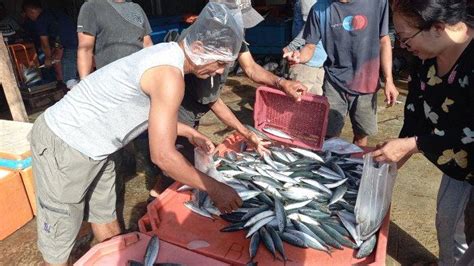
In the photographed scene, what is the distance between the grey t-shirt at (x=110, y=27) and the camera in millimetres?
3982

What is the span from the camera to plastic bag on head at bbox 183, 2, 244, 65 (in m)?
2.17

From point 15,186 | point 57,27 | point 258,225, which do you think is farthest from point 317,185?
point 57,27

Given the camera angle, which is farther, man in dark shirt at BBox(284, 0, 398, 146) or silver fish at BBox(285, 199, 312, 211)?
man in dark shirt at BBox(284, 0, 398, 146)

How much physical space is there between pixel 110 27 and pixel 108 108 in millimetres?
2107

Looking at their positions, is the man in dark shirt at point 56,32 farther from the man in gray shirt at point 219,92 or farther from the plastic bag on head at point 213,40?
the plastic bag on head at point 213,40

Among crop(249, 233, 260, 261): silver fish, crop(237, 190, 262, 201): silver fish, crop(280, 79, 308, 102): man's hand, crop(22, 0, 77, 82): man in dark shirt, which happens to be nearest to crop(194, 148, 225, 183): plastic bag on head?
crop(237, 190, 262, 201): silver fish

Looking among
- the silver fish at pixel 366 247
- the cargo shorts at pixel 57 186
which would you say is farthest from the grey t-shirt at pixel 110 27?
the silver fish at pixel 366 247

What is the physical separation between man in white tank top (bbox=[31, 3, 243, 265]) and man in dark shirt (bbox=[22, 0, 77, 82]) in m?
4.98

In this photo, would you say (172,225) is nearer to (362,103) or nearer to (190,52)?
(190,52)

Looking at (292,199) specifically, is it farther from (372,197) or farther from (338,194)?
(372,197)

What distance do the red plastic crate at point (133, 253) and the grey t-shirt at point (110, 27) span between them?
2.41 m

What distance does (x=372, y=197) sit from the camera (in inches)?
98.1

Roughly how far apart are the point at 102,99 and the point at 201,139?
1.01m

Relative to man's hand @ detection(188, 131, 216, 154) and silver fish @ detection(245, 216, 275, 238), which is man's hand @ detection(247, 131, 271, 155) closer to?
man's hand @ detection(188, 131, 216, 154)
